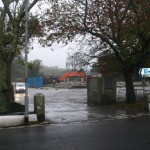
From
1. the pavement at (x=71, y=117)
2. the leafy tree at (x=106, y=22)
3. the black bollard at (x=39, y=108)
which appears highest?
the leafy tree at (x=106, y=22)

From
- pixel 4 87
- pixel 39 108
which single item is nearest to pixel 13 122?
pixel 39 108

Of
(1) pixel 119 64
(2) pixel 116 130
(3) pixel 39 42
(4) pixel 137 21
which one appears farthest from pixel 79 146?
(1) pixel 119 64

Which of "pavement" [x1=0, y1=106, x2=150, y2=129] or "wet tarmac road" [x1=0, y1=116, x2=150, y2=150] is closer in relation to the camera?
"wet tarmac road" [x1=0, y1=116, x2=150, y2=150]

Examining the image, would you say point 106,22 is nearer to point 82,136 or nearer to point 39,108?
point 39,108

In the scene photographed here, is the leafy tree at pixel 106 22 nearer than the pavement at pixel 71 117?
No

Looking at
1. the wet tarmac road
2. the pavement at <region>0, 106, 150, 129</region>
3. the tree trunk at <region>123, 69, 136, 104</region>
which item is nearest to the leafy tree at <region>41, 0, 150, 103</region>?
the tree trunk at <region>123, 69, 136, 104</region>

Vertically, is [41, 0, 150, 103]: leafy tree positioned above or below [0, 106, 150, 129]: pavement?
above

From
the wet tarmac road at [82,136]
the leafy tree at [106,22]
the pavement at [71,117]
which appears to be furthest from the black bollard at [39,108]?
the leafy tree at [106,22]

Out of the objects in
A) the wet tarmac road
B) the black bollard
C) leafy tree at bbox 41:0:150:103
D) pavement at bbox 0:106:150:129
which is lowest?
the wet tarmac road

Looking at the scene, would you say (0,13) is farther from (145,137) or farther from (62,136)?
(145,137)

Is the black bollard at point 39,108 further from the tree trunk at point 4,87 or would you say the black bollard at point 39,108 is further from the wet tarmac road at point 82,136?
the tree trunk at point 4,87

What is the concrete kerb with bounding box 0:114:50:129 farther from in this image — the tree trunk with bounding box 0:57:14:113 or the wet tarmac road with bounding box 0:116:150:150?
the tree trunk with bounding box 0:57:14:113

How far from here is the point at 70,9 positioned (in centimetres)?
2633

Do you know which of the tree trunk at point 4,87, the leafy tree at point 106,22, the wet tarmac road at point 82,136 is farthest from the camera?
the leafy tree at point 106,22
